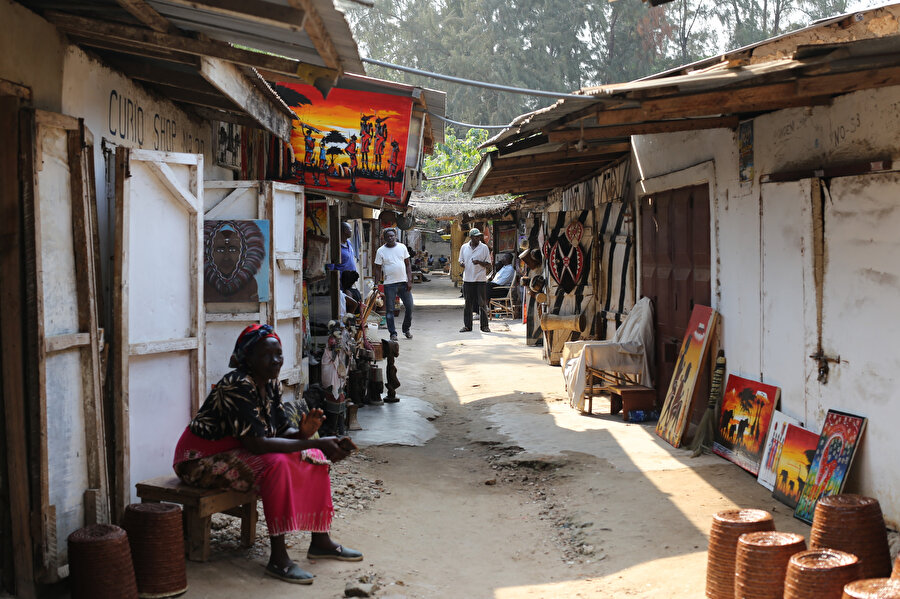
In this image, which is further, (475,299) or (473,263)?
(475,299)

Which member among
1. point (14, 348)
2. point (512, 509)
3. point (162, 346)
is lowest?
point (512, 509)

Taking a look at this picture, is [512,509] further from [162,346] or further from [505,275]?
[505,275]

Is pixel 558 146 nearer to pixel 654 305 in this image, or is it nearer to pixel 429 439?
pixel 654 305

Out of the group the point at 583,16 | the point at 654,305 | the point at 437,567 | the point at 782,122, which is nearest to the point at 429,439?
the point at 654,305

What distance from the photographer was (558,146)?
7.80 metres

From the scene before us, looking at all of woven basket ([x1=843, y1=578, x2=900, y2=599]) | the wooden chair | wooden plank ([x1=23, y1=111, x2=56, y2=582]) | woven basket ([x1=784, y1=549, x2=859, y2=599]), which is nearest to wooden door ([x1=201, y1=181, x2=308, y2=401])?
wooden plank ([x1=23, y1=111, x2=56, y2=582])

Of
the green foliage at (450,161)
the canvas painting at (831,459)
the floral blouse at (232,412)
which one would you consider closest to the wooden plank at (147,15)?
the floral blouse at (232,412)

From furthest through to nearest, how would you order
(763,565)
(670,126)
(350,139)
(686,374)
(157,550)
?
(350,139), (686,374), (670,126), (157,550), (763,565)

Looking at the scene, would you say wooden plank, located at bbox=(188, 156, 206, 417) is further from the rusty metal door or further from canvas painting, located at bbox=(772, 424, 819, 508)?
the rusty metal door

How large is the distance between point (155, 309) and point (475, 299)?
12.8 m

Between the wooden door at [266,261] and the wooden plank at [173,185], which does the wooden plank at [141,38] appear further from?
the wooden door at [266,261]

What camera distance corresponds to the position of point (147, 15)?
3.90m

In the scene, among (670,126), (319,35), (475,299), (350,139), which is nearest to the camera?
(319,35)

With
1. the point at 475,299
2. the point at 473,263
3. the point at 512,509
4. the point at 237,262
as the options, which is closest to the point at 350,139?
the point at 237,262
